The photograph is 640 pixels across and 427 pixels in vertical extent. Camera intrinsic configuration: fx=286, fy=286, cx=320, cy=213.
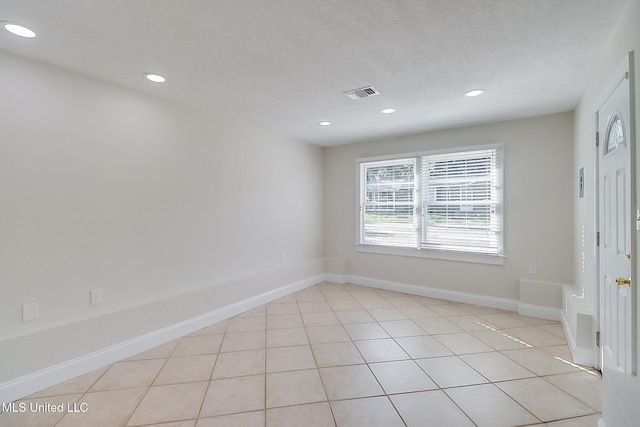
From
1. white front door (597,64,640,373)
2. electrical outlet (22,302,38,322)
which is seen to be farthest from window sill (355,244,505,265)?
electrical outlet (22,302,38,322)

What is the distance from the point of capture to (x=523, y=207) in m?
3.66

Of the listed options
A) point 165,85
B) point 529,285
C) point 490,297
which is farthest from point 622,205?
point 165,85

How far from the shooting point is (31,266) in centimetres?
214

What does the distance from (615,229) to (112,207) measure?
3856mm

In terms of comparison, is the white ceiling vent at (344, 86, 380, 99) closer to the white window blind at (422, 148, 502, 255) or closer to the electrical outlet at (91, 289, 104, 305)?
the white window blind at (422, 148, 502, 255)

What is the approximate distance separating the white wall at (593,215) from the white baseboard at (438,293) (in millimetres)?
780

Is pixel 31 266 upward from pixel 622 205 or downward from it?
downward

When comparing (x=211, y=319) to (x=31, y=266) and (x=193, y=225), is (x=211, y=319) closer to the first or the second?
(x=193, y=225)

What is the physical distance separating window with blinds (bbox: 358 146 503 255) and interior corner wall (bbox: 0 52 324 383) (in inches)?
77.8

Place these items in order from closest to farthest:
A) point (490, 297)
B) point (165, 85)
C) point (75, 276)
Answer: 1. point (75, 276)
2. point (165, 85)
3. point (490, 297)

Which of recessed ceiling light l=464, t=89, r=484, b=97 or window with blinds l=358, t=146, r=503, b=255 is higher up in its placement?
recessed ceiling light l=464, t=89, r=484, b=97

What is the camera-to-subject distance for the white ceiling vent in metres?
2.78

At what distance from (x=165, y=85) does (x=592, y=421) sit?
13.5 ft

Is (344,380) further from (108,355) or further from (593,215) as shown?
(593,215)
